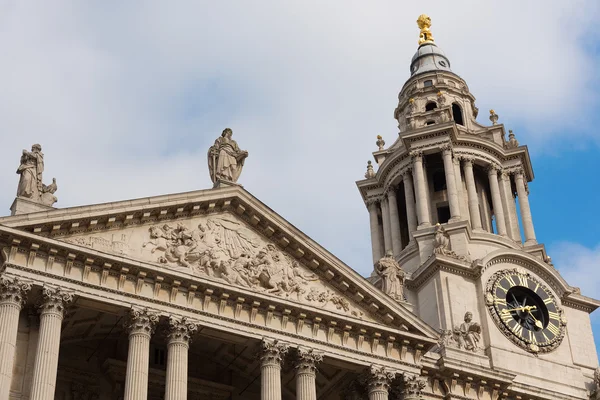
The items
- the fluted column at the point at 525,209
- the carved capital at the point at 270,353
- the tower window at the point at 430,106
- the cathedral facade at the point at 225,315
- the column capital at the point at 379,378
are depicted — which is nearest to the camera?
the cathedral facade at the point at 225,315

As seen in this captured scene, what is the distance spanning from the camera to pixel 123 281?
3206cm

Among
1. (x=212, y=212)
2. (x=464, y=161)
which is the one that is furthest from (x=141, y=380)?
(x=464, y=161)

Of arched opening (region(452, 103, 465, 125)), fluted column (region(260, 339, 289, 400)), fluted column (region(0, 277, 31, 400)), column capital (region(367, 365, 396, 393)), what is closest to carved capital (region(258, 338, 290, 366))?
fluted column (region(260, 339, 289, 400))

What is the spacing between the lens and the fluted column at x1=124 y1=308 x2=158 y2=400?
30.5 m

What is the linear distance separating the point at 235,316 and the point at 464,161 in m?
22.8

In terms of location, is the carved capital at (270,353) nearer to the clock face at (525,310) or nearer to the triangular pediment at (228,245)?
the triangular pediment at (228,245)

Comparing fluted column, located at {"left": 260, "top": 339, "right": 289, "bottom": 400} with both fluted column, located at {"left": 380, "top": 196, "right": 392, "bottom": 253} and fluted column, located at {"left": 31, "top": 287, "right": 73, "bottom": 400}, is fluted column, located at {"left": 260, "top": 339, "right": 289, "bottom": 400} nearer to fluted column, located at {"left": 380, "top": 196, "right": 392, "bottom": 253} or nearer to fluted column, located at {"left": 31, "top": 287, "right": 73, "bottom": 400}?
fluted column, located at {"left": 31, "top": 287, "right": 73, "bottom": 400}

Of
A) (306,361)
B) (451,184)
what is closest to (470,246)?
(451,184)

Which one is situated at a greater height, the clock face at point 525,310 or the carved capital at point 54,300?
the clock face at point 525,310

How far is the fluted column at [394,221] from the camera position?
52.6 m

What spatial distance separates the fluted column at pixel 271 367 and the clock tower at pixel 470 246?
596 centimetres

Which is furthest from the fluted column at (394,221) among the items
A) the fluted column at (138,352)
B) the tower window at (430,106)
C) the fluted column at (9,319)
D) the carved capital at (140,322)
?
the fluted column at (9,319)

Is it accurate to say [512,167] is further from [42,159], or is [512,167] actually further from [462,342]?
[42,159]

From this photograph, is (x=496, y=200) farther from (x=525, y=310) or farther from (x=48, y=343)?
(x=48, y=343)
